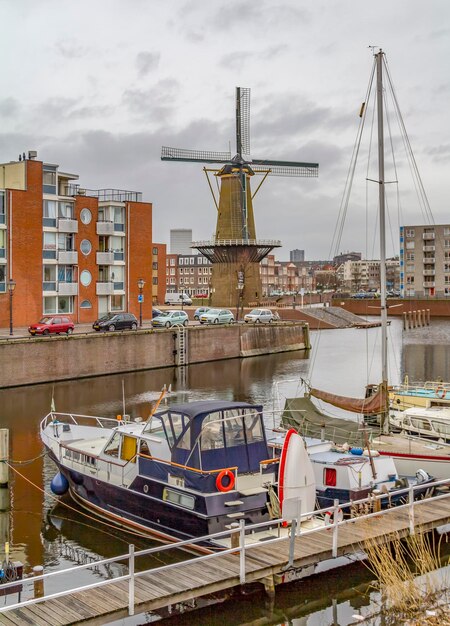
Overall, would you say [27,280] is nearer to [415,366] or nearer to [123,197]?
[123,197]

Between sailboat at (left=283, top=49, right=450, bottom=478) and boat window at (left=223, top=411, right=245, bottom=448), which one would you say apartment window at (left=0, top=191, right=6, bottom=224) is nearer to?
sailboat at (left=283, top=49, right=450, bottom=478)

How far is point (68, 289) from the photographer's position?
60594mm

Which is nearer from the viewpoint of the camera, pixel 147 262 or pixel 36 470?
pixel 36 470

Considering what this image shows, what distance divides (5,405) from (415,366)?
107 feet

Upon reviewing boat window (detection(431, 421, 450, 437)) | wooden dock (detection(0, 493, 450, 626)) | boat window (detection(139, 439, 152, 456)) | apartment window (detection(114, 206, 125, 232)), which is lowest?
wooden dock (detection(0, 493, 450, 626))

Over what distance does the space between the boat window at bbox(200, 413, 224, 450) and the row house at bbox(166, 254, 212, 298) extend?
166605 millimetres

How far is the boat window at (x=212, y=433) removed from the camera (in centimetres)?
1844

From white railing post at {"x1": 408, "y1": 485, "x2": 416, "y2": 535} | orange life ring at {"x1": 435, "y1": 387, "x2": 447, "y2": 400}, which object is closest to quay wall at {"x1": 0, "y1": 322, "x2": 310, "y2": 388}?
orange life ring at {"x1": 435, "y1": 387, "x2": 447, "y2": 400}

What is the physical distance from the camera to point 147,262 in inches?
2675

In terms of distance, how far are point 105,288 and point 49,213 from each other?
8.53m

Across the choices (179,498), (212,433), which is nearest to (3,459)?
(179,498)

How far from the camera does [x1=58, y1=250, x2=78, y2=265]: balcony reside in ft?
196

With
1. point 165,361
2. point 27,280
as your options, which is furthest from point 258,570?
point 27,280

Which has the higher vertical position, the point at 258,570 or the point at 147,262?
the point at 147,262
